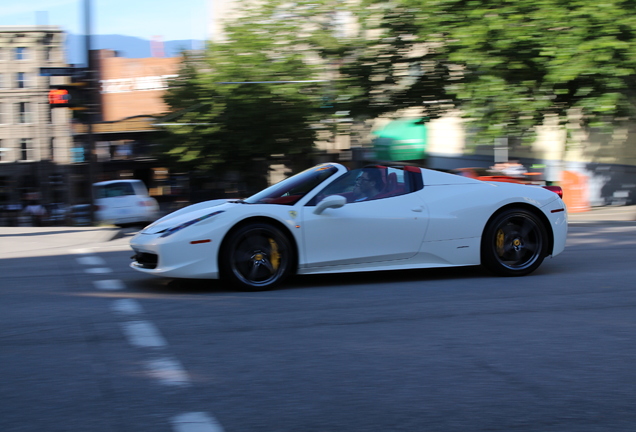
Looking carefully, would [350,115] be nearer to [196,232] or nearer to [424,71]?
[424,71]

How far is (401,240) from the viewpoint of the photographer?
6609 millimetres

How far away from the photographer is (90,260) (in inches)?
363

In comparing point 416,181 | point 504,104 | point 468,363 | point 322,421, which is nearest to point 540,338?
point 468,363

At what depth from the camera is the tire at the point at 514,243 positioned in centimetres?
689

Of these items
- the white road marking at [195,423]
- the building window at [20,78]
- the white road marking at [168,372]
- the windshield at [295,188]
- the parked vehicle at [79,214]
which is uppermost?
the building window at [20,78]

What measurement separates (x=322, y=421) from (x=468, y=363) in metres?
1.21

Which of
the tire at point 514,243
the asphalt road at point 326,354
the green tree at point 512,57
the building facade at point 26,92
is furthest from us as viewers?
the building facade at point 26,92

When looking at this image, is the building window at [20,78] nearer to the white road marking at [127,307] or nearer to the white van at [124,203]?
the white van at [124,203]

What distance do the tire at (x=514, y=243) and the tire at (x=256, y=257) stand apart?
1956 millimetres

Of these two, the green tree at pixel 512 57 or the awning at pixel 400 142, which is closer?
the green tree at pixel 512 57

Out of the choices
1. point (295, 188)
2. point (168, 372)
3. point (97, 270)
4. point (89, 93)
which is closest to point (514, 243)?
point (295, 188)


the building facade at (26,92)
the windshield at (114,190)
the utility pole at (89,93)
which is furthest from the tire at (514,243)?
the building facade at (26,92)

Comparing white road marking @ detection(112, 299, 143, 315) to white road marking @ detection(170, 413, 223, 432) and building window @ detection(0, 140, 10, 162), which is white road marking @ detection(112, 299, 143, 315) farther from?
building window @ detection(0, 140, 10, 162)

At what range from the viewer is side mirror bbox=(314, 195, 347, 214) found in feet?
20.8
